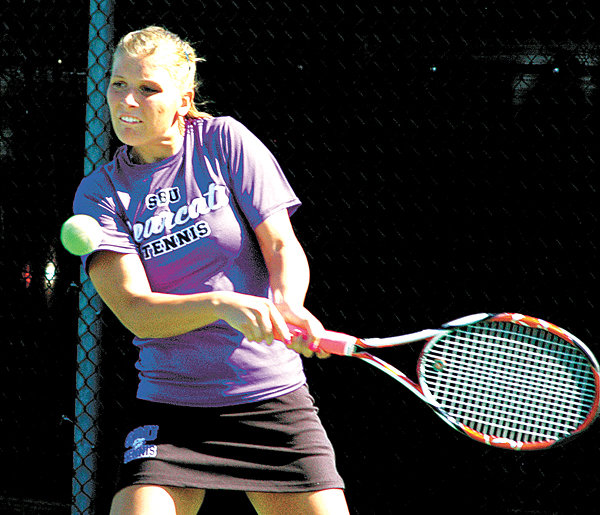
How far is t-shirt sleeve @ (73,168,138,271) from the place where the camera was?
1.68 metres

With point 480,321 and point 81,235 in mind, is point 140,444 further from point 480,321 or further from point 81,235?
point 480,321

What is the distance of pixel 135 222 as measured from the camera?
1.71 meters

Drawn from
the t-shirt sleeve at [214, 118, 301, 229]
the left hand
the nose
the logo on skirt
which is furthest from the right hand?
the nose

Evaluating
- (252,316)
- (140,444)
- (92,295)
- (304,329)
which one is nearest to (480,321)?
(304,329)

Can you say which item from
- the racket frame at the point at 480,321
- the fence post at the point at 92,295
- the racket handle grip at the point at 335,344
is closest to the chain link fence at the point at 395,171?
the fence post at the point at 92,295

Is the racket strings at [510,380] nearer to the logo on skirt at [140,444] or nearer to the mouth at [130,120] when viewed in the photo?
the logo on skirt at [140,444]

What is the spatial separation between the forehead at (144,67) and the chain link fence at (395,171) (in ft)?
5.24

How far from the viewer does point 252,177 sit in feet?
5.59

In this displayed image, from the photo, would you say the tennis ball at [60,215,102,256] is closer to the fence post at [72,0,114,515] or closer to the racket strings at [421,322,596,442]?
the racket strings at [421,322,596,442]

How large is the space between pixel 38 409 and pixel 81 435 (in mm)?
598

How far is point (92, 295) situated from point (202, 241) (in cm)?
145

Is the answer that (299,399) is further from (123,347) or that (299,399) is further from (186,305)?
(123,347)

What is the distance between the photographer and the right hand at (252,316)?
60.4 inches

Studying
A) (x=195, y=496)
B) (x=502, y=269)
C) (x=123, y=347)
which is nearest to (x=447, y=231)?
(x=502, y=269)
